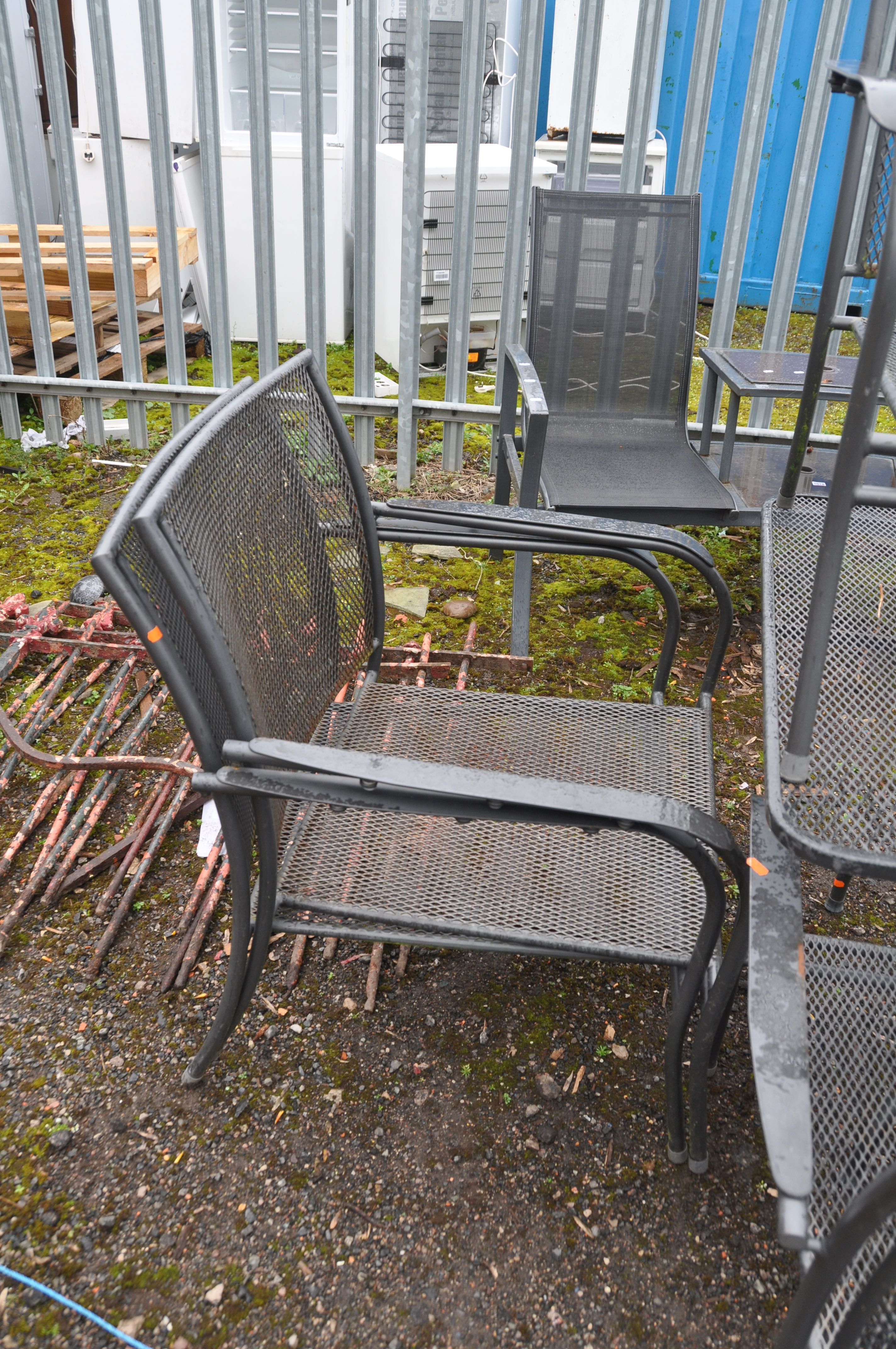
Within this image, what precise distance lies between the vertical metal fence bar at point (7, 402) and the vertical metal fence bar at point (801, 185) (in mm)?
3021

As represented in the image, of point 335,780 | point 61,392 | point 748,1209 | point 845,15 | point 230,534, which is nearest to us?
point 335,780

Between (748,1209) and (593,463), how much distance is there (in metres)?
2.12

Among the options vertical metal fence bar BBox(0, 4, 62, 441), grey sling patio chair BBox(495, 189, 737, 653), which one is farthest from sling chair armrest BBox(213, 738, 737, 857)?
vertical metal fence bar BBox(0, 4, 62, 441)

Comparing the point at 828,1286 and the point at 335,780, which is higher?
the point at 335,780

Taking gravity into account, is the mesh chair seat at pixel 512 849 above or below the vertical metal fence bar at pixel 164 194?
below

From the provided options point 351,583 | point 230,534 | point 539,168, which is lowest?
point 351,583

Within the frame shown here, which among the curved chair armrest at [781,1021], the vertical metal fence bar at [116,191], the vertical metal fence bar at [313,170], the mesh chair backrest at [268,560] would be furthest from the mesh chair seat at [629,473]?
the vertical metal fence bar at [116,191]

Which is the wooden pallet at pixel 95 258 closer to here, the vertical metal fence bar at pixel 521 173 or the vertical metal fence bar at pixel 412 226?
the vertical metal fence bar at pixel 412 226

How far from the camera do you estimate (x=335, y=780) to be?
4.19 ft

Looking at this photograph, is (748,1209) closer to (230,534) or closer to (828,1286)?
(828,1286)

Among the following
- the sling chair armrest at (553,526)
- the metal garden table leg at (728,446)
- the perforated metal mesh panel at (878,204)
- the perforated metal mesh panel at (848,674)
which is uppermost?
the perforated metal mesh panel at (878,204)

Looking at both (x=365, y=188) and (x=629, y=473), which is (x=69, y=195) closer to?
(x=365, y=188)

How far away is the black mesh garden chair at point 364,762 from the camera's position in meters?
1.24

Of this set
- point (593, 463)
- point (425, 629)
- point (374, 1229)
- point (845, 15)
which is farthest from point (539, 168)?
point (374, 1229)
